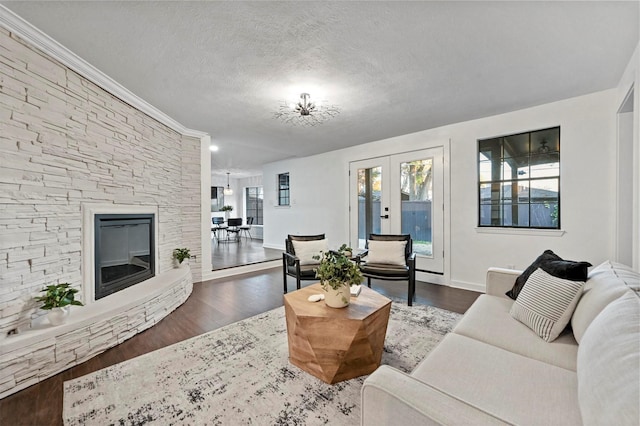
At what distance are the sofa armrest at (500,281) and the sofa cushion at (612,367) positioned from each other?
1.09 m

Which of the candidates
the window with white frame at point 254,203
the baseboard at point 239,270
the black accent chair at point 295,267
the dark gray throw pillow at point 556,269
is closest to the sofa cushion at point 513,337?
the dark gray throw pillow at point 556,269

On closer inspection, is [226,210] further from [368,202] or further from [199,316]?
[199,316]

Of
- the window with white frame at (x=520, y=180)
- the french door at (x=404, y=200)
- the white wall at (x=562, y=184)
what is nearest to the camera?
the white wall at (x=562, y=184)

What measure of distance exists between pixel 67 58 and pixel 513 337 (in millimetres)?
3792

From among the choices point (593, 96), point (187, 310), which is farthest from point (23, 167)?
point (593, 96)

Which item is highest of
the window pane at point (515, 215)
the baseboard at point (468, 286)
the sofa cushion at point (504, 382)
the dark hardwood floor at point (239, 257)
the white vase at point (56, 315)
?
the window pane at point (515, 215)

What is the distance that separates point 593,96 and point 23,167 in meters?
5.40

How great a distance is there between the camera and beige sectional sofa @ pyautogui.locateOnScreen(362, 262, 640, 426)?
2.48 feet

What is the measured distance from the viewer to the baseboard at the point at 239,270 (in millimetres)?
4521

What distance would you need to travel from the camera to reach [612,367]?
31.0 inches

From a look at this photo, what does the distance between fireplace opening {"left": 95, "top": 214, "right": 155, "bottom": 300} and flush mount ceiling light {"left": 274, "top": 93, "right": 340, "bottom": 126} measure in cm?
218

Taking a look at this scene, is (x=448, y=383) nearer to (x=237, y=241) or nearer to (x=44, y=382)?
(x=44, y=382)

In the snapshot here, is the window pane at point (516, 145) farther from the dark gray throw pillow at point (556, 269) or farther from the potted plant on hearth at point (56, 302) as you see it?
the potted plant on hearth at point (56, 302)

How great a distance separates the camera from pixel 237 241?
28.2ft
